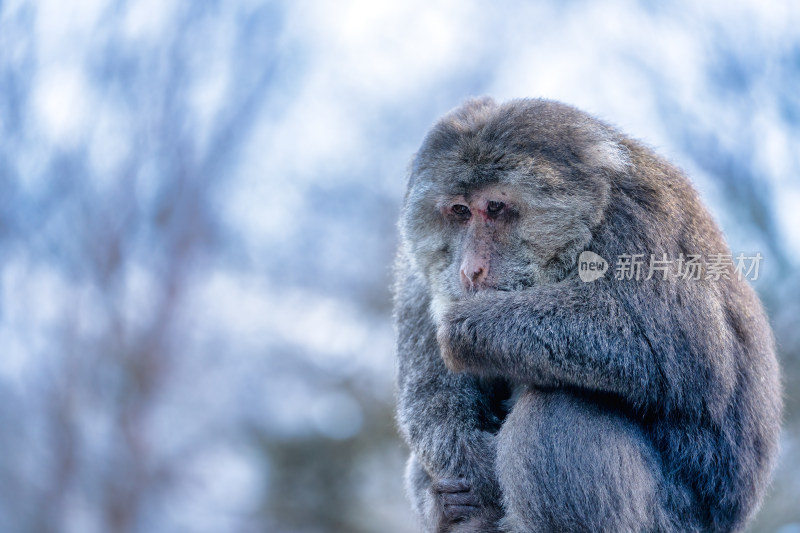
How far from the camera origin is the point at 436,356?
418 centimetres

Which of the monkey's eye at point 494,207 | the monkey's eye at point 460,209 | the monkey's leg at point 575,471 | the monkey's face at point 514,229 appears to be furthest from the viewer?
the monkey's eye at point 460,209

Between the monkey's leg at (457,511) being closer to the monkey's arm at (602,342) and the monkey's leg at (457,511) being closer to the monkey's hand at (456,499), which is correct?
the monkey's hand at (456,499)

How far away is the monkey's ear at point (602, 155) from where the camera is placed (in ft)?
12.3

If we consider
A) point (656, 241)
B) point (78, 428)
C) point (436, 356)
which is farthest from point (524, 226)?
point (78, 428)

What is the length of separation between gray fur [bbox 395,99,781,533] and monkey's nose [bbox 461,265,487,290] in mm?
47

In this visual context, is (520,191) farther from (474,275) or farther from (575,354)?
(575,354)

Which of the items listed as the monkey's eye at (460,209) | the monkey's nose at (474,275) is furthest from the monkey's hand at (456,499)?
the monkey's eye at (460,209)

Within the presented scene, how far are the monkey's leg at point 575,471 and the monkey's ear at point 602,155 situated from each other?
115 centimetres

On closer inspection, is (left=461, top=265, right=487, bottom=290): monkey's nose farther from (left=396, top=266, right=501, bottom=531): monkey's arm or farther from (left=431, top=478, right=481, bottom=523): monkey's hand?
(left=431, top=478, right=481, bottom=523): monkey's hand

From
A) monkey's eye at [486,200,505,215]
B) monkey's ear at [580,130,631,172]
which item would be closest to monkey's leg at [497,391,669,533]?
monkey's eye at [486,200,505,215]

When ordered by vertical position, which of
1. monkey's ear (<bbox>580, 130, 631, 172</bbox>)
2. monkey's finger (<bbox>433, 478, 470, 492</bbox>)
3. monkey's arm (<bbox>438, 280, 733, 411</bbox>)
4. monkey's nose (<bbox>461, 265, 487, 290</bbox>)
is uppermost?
monkey's ear (<bbox>580, 130, 631, 172</bbox>)

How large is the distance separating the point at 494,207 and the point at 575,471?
1316 mm

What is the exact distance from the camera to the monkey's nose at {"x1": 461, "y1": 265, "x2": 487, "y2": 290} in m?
3.73

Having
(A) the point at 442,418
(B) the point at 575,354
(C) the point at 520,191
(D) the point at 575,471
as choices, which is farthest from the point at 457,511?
(C) the point at 520,191
